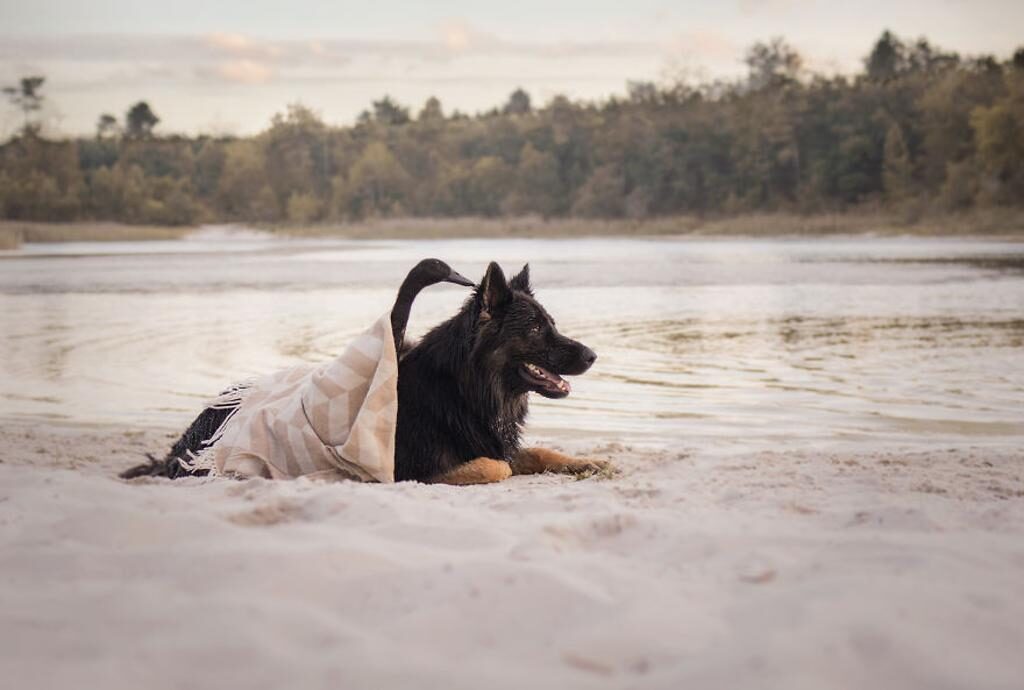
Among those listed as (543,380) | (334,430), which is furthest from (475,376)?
(334,430)

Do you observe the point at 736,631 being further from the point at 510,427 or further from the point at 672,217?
the point at 672,217

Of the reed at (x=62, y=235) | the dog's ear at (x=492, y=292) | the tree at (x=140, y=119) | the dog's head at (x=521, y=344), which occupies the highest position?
the tree at (x=140, y=119)

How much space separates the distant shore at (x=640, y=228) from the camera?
177ft

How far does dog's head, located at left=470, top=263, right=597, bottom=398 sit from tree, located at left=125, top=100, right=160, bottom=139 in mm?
144537

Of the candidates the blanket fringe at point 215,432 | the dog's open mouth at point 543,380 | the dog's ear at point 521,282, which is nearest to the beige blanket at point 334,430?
the blanket fringe at point 215,432

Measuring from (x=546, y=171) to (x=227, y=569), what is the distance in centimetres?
9328

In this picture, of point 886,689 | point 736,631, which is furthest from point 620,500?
point 886,689

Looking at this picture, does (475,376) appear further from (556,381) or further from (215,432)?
(215,432)

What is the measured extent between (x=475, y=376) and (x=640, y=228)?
220 feet

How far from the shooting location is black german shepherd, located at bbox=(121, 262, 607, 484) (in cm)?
551

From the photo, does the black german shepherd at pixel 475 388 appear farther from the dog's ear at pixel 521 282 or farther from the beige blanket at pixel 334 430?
the beige blanket at pixel 334 430

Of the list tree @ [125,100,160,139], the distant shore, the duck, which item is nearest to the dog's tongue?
the duck

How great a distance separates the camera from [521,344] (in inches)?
227

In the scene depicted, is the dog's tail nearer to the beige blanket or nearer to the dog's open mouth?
the beige blanket
